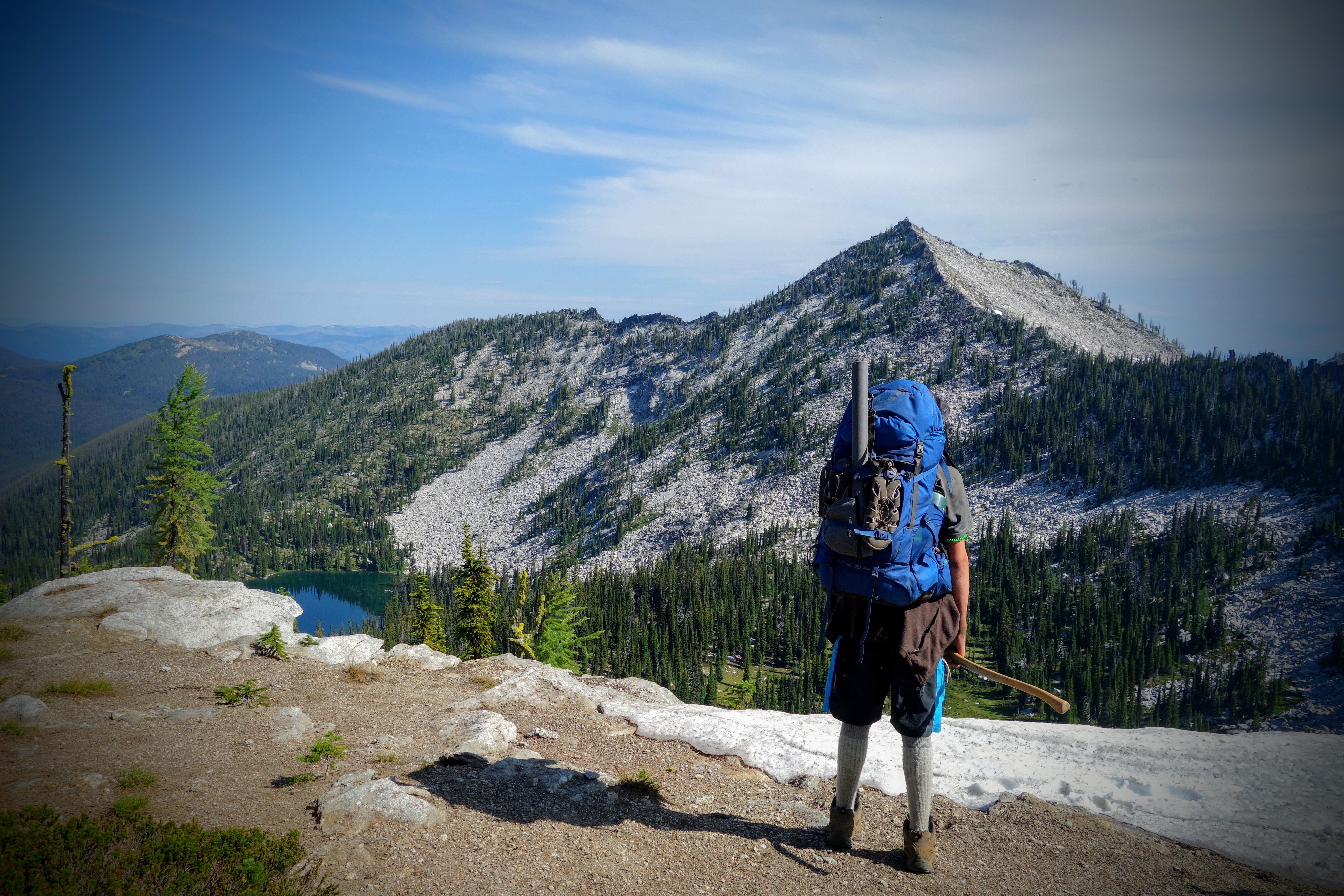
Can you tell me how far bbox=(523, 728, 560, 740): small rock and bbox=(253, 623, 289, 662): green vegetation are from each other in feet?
20.8

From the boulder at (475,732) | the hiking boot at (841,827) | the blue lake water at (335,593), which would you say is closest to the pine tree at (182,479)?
the boulder at (475,732)

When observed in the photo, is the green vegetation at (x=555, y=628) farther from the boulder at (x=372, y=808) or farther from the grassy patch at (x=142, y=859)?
the grassy patch at (x=142, y=859)

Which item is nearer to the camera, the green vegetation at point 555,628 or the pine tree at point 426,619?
the green vegetation at point 555,628

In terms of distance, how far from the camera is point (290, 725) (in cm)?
878

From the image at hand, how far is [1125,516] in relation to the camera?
4567 inches

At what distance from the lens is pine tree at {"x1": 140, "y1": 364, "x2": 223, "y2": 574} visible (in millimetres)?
29641

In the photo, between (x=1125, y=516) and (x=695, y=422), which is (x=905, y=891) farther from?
(x=695, y=422)

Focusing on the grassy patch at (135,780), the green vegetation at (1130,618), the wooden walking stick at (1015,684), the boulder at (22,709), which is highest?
the wooden walking stick at (1015,684)

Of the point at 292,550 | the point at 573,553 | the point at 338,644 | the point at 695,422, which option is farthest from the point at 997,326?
the point at 292,550

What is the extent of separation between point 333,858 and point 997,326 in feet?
634

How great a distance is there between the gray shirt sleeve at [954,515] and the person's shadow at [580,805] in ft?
9.91

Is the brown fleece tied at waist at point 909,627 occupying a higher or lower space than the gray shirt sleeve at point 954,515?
lower

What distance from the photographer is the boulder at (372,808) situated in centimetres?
615

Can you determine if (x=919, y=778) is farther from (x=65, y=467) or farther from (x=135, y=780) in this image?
(x=65, y=467)
